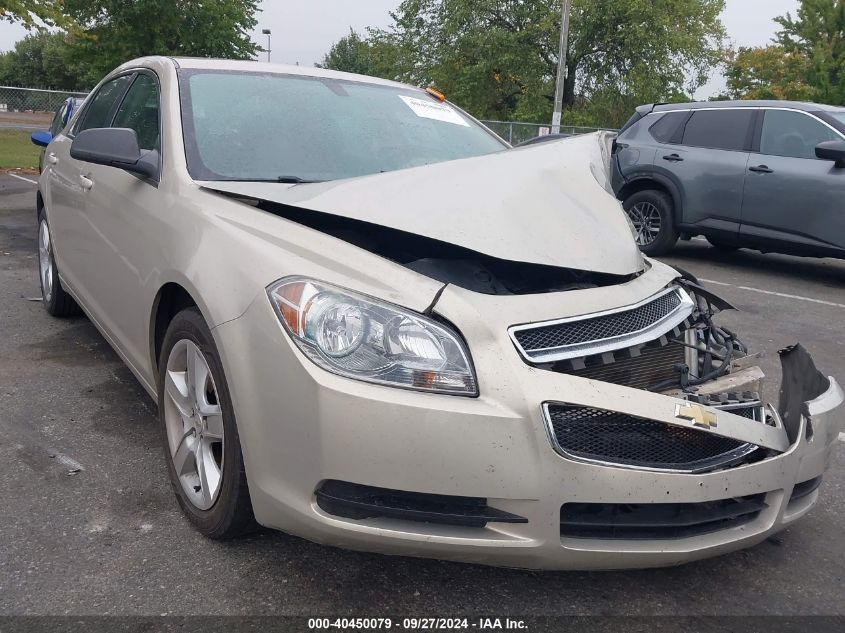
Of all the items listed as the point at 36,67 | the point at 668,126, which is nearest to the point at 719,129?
the point at 668,126

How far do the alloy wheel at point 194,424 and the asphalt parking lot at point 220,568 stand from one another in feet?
0.58

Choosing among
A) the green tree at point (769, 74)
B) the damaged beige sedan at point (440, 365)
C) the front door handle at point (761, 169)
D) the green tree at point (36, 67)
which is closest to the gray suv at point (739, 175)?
the front door handle at point (761, 169)

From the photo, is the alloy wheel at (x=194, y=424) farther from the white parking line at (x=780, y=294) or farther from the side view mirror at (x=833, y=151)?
the side view mirror at (x=833, y=151)

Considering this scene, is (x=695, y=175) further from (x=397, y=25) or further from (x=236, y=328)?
(x=397, y=25)

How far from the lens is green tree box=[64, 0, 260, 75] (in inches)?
1080

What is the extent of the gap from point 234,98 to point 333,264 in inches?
55.2

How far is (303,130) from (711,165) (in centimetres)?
606

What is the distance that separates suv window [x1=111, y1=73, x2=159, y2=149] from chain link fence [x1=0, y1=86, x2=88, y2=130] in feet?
67.3

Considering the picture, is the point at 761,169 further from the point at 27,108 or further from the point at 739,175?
the point at 27,108

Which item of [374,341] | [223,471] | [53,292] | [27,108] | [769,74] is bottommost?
[53,292]

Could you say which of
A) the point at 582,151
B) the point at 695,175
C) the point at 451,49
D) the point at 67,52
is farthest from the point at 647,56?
the point at 582,151

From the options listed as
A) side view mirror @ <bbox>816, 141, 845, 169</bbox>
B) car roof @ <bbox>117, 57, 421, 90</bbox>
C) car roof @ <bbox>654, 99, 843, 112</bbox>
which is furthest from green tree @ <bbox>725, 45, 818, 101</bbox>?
car roof @ <bbox>117, 57, 421, 90</bbox>

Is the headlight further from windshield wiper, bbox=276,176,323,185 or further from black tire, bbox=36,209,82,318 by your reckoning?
black tire, bbox=36,209,82,318

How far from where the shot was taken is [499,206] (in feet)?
8.07
